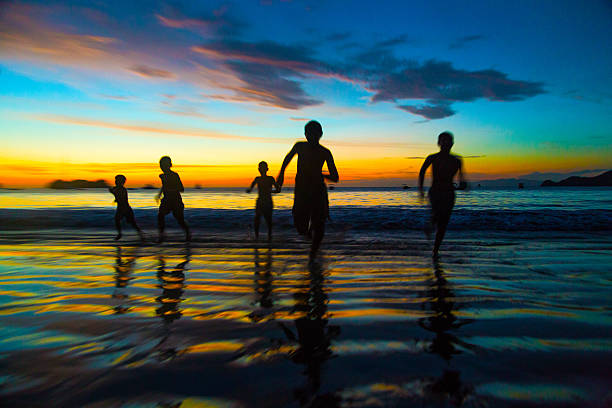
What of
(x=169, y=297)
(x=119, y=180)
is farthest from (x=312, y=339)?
(x=119, y=180)

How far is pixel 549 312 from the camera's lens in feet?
9.98

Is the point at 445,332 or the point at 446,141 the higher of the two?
the point at 446,141

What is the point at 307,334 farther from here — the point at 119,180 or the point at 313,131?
the point at 119,180

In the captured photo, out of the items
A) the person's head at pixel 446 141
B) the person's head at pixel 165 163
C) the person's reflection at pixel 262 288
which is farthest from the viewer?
the person's head at pixel 165 163

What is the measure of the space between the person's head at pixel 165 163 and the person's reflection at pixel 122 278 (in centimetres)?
256

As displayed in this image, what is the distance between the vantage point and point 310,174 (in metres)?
5.18

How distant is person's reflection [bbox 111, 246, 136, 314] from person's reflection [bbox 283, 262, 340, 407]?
5.96 ft

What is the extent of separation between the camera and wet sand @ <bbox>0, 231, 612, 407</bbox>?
5.88 feet

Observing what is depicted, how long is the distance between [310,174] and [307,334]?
119 inches

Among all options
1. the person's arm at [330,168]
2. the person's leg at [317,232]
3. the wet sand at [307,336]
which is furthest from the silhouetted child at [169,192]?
the person's arm at [330,168]

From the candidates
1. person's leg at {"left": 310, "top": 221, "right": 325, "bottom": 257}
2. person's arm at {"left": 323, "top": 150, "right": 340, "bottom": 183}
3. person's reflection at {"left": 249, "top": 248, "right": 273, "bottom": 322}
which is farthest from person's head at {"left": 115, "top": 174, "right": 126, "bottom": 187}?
person's arm at {"left": 323, "top": 150, "right": 340, "bottom": 183}

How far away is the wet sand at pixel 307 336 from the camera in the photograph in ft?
5.88

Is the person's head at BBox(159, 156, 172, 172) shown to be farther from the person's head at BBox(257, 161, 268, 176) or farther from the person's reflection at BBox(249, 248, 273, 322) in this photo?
the person's reflection at BBox(249, 248, 273, 322)

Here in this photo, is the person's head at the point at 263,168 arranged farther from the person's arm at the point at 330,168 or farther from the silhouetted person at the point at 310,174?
the person's arm at the point at 330,168
